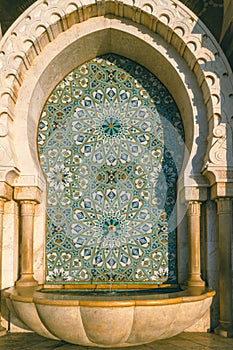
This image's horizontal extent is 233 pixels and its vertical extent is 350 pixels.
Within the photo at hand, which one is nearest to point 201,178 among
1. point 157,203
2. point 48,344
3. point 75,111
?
point 157,203

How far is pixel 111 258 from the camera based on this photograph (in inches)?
231

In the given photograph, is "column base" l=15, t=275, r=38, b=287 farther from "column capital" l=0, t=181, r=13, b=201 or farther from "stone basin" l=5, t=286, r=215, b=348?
"column capital" l=0, t=181, r=13, b=201

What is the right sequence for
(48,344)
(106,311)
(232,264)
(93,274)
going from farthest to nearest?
(93,274)
(232,264)
(48,344)
(106,311)

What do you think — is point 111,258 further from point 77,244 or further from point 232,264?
point 232,264

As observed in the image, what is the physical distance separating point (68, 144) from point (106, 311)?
2.54 meters

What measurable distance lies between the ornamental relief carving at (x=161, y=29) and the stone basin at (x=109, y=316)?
1791 millimetres

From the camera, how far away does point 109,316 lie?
13.7 feet

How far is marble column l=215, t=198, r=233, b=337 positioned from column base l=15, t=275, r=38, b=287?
210cm

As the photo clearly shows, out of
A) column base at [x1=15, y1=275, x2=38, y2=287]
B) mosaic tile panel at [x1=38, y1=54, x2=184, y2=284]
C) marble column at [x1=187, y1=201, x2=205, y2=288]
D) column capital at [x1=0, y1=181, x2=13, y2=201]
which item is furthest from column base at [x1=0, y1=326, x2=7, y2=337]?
marble column at [x1=187, y1=201, x2=205, y2=288]

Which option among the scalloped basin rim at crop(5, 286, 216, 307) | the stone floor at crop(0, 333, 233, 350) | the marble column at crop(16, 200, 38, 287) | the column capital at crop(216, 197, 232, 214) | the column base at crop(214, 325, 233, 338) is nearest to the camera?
the scalloped basin rim at crop(5, 286, 216, 307)

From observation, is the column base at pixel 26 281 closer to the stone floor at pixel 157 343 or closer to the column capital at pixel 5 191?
the stone floor at pixel 157 343

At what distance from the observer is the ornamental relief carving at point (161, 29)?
5422 millimetres

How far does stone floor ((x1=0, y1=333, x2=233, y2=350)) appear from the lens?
4.70m

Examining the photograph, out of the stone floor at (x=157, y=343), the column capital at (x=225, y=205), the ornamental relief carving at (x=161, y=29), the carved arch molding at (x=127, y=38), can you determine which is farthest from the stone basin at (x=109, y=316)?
the ornamental relief carving at (x=161, y=29)
